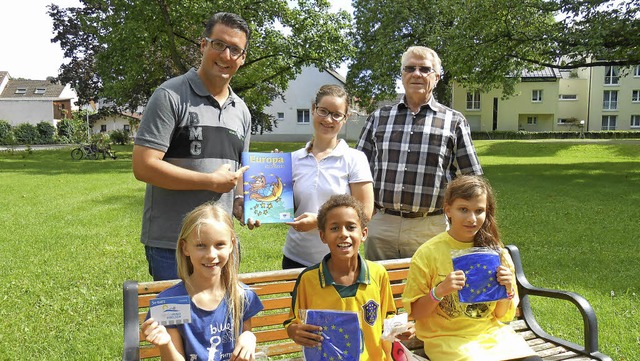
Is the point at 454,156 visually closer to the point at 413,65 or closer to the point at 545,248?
the point at 413,65

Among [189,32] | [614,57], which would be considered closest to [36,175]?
[189,32]

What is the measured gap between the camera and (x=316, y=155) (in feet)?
11.3

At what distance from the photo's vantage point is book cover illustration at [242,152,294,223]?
10.6ft

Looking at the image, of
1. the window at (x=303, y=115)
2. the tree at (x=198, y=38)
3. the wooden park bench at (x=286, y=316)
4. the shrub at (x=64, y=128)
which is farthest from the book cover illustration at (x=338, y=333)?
the shrub at (x=64, y=128)

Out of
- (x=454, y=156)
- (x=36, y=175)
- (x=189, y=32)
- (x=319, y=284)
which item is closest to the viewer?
(x=319, y=284)

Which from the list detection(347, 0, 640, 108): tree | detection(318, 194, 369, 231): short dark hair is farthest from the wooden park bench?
detection(347, 0, 640, 108): tree

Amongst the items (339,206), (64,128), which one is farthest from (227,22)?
(64,128)

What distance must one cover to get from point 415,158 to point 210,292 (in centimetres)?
177

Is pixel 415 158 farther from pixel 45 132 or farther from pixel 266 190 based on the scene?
pixel 45 132

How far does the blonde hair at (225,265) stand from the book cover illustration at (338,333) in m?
0.36

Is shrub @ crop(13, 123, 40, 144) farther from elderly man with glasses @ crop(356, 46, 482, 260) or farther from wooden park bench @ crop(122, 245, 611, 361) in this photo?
elderly man with glasses @ crop(356, 46, 482, 260)

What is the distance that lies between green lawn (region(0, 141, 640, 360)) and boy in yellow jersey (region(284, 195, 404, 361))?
8.25ft

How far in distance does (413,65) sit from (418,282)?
1.47 meters

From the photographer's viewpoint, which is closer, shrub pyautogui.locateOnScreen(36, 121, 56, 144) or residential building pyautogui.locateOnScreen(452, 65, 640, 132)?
shrub pyautogui.locateOnScreen(36, 121, 56, 144)
